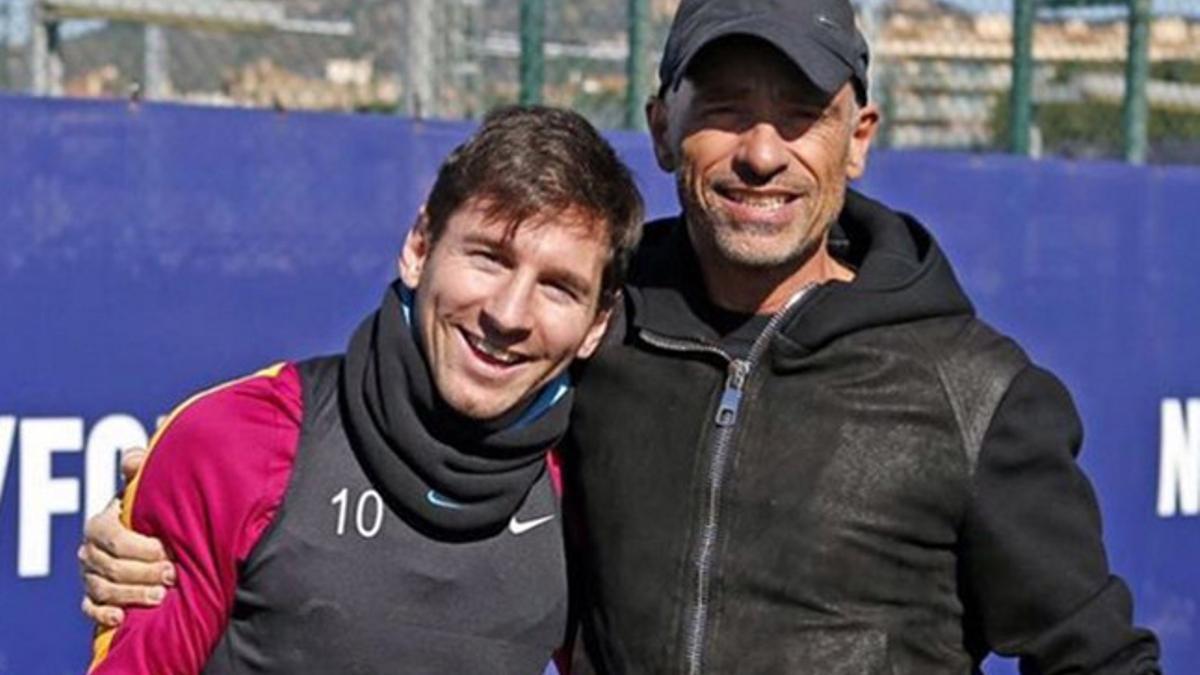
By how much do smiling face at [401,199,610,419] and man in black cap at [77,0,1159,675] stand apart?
0.25 metres

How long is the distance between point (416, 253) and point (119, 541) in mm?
463

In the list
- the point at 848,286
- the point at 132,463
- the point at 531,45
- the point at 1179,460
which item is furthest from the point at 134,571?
the point at 1179,460

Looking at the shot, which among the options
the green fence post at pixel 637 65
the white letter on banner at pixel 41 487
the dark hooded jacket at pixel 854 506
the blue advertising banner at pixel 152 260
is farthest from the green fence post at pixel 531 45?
the dark hooded jacket at pixel 854 506

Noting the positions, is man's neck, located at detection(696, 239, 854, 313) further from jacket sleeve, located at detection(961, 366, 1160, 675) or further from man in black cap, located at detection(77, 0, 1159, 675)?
jacket sleeve, located at detection(961, 366, 1160, 675)

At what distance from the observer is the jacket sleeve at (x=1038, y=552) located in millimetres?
2627

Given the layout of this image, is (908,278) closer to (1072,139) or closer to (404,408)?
(404,408)

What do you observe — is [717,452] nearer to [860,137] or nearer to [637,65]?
[860,137]

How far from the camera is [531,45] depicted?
5.33 metres

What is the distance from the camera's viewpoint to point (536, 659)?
2645 mm

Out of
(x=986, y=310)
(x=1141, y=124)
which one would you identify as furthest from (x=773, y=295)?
(x=1141, y=124)

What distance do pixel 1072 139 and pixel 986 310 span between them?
127 cm

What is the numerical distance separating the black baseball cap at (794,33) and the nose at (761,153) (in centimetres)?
8

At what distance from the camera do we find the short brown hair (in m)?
2.53

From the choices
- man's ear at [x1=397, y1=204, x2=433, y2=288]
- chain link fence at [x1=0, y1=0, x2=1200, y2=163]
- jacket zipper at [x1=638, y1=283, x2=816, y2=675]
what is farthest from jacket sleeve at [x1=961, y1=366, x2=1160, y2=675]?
chain link fence at [x1=0, y1=0, x2=1200, y2=163]
